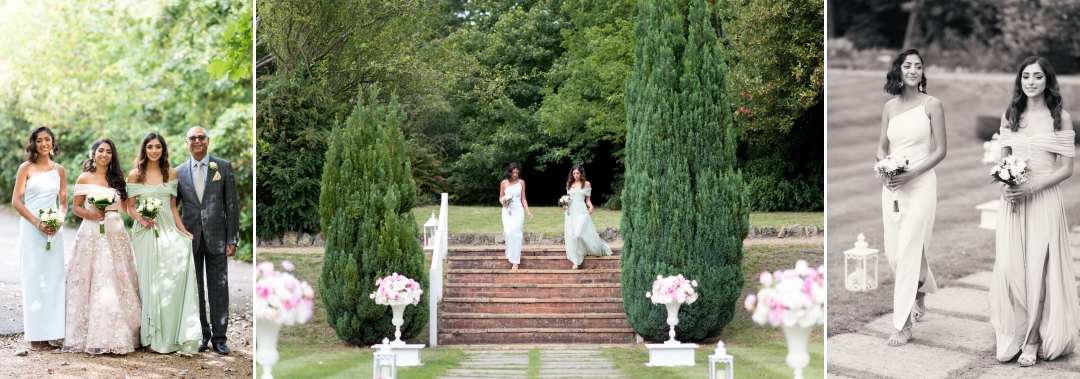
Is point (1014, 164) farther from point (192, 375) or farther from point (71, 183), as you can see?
point (71, 183)

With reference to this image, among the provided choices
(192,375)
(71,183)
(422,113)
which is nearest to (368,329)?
(192,375)

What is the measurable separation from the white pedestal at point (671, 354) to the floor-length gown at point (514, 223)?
2.08 meters

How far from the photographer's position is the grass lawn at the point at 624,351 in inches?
209

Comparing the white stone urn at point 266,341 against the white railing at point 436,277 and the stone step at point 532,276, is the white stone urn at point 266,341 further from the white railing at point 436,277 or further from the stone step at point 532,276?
the stone step at point 532,276

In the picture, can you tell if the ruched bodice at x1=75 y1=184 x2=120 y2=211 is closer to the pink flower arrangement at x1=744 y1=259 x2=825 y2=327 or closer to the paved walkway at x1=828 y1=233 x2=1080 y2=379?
the pink flower arrangement at x1=744 y1=259 x2=825 y2=327

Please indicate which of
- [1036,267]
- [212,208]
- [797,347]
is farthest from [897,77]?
[212,208]

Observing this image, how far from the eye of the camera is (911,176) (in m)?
4.96

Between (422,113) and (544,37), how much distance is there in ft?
4.73

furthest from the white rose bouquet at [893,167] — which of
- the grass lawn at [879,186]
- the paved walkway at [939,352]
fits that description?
the grass lawn at [879,186]

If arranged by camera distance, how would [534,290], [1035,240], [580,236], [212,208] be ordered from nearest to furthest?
[1035,240]
[212,208]
[534,290]
[580,236]

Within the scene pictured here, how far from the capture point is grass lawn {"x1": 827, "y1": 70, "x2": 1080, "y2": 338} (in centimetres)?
647

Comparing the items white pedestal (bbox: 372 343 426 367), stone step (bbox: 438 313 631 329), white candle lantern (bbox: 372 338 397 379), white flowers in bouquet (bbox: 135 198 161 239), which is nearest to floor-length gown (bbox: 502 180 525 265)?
stone step (bbox: 438 313 631 329)

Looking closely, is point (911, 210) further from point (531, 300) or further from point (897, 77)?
point (531, 300)

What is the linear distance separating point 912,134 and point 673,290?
1922 millimetres
